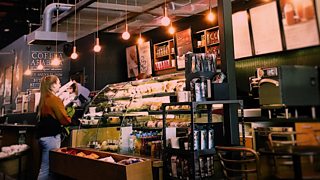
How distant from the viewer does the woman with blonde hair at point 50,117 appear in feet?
13.9

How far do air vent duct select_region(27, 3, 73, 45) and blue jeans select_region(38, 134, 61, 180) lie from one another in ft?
11.5

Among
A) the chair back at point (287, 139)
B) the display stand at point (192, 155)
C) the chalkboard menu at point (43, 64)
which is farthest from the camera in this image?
the chalkboard menu at point (43, 64)

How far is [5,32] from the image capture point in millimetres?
11266

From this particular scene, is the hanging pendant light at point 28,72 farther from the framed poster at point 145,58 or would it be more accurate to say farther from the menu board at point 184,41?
the menu board at point 184,41

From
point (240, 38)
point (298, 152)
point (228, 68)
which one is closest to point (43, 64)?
point (240, 38)

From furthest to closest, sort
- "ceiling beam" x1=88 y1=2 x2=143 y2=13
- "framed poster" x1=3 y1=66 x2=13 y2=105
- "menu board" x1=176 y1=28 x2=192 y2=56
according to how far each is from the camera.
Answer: "framed poster" x1=3 y1=66 x2=13 y2=105 < "menu board" x1=176 y1=28 x2=192 y2=56 < "ceiling beam" x1=88 y1=2 x2=143 y2=13

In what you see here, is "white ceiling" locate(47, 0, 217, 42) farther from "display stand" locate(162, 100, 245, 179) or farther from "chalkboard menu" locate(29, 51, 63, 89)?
"display stand" locate(162, 100, 245, 179)

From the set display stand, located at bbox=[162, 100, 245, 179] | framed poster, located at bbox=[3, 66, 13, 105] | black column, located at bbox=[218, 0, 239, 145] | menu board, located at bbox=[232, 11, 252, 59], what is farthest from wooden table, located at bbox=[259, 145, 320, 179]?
framed poster, located at bbox=[3, 66, 13, 105]

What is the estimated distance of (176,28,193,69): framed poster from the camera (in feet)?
21.7

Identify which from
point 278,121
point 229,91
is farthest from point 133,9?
point 278,121

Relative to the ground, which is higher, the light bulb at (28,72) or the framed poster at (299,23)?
the light bulb at (28,72)

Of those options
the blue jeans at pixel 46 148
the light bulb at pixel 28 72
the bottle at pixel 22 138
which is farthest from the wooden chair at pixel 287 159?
the light bulb at pixel 28 72

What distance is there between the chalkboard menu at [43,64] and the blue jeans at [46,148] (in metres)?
4.61

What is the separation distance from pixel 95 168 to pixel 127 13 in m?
4.17
